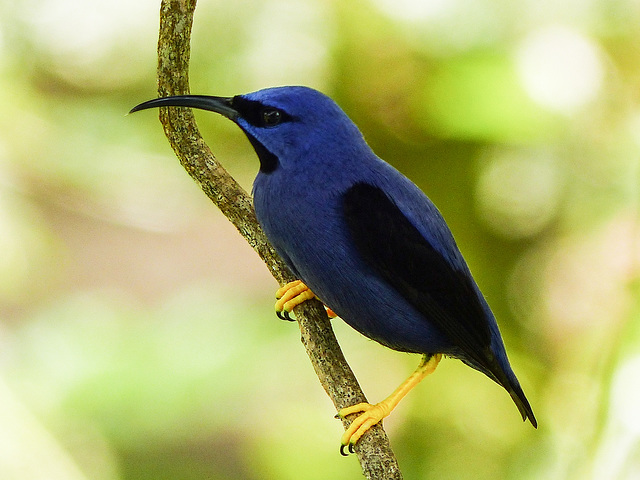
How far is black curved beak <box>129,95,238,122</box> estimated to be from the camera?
8.20 ft

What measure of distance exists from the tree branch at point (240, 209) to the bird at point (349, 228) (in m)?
0.07

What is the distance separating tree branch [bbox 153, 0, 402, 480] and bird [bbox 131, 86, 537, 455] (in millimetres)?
72

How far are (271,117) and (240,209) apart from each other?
0.38 meters

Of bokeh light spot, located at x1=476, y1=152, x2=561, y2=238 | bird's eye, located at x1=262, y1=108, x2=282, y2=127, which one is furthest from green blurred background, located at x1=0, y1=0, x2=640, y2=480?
bird's eye, located at x1=262, y1=108, x2=282, y2=127

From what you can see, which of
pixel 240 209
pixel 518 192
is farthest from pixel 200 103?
pixel 518 192

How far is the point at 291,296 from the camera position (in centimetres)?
277

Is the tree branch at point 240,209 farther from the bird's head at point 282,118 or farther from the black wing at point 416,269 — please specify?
the black wing at point 416,269

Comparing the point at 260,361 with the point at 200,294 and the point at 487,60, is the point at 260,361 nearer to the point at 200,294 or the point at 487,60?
the point at 200,294

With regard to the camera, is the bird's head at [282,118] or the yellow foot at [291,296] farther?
the yellow foot at [291,296]

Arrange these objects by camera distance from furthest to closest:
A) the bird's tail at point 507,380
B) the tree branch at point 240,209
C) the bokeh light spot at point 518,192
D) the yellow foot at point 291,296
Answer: the bokeh light spot at point 518,192 < the yellow foot at point 291,296 < the bird's tail at point 507,380 < the tree branch at point 240,209

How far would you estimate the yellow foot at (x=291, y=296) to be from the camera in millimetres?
2746

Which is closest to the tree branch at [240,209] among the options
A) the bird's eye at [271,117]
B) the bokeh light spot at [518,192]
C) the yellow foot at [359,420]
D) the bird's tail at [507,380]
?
the yellow foot at [359,420]

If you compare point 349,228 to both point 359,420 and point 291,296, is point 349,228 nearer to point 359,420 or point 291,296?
point 291,296

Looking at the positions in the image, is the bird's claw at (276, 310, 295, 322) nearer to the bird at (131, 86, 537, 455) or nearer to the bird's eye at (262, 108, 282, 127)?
the bird at (131, 86, 537, 455)
